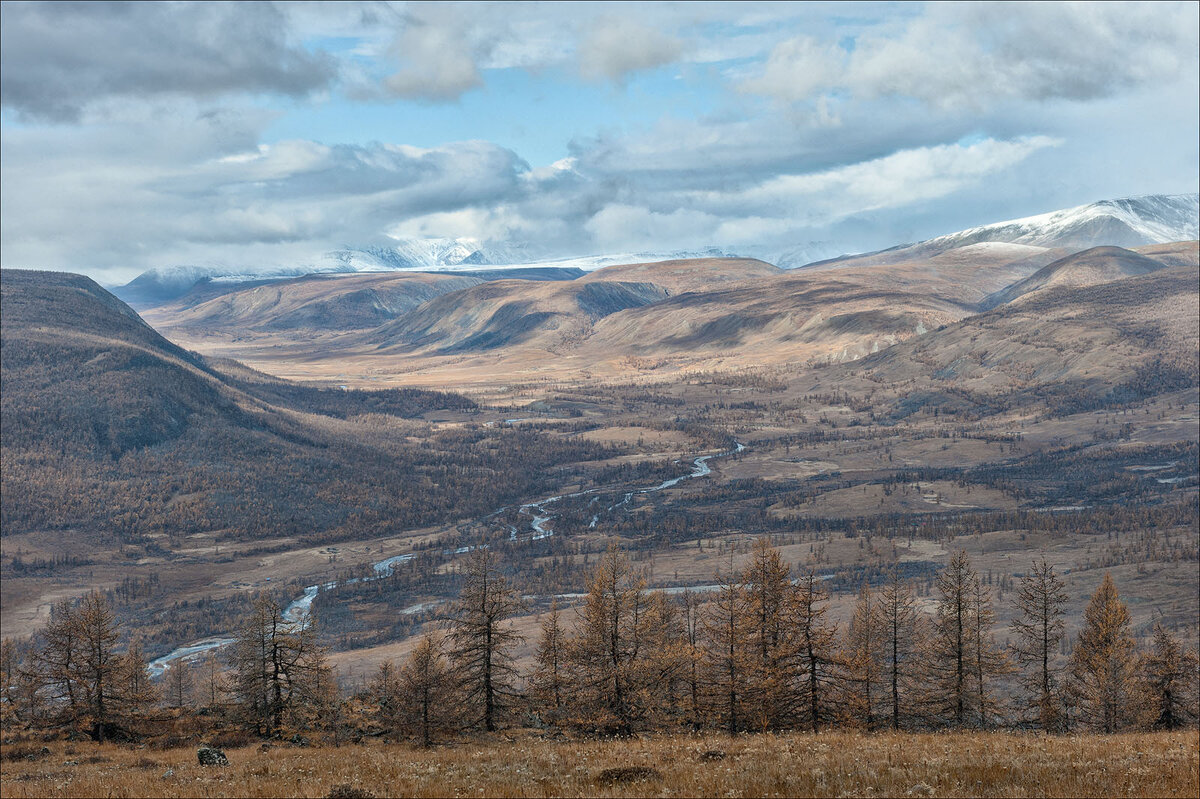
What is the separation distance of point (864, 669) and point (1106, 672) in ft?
60.8

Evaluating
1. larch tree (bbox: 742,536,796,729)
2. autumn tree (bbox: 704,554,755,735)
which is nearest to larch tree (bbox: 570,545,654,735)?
autumn tree (bbox: 704,554,755,735)

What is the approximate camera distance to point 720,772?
26.8 metres

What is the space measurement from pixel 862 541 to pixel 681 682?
110 metres

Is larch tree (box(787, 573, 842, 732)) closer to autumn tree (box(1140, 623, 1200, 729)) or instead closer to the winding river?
autumn tree (box(1140, 623, 1200, 729))

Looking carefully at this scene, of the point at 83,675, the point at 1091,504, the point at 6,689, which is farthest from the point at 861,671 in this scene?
the point at 1091,504

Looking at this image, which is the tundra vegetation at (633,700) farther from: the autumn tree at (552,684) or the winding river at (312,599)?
the winding river at (312,599)

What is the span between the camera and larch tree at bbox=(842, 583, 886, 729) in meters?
51.0

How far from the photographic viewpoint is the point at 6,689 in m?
62.9

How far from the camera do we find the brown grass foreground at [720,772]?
24.7 m

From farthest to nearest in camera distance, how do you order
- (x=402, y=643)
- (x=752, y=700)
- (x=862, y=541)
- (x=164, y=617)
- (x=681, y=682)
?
(x=862, y=541), (x=164, y=617), (x=402, y=643), (x=681, y=682), (x=752, y=700)

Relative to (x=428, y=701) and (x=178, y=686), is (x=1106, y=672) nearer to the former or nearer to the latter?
(x=428, y=701)

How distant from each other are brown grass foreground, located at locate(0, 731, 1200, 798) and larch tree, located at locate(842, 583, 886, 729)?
45.3 feet

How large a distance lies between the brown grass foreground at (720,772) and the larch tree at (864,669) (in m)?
13.8

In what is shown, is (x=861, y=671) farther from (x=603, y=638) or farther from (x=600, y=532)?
(x=600, y=532)
